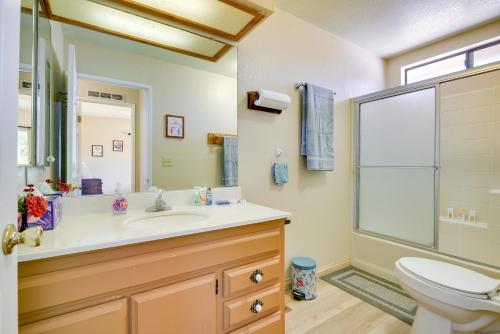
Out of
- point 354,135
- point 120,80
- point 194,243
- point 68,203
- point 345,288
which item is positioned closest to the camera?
point 194,243

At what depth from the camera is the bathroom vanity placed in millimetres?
741

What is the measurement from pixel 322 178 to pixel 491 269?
1.35m

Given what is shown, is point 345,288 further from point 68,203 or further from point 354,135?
point 68,203

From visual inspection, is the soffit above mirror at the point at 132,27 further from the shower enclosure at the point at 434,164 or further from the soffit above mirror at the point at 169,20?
the shower enclosure at the point at 434,164

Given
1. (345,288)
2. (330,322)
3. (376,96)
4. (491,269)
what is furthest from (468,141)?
(330,322)

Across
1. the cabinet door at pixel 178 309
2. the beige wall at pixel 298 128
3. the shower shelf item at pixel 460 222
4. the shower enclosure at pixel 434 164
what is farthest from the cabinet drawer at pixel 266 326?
the shower shelf item at pixel 460 222

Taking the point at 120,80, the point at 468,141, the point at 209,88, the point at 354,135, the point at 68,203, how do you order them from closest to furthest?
the point at 68,203
the point at 120,80
the point at 209,88
the point at 468,141
the point at 354,135

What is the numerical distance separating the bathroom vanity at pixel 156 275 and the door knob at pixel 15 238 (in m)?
0.19

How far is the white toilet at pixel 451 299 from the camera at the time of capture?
1.19m

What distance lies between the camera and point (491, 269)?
1698mm

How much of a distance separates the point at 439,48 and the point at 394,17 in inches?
35.1

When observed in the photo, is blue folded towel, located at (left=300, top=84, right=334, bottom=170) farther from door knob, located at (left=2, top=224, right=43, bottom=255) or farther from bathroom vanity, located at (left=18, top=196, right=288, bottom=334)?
door knob, located at (left=2, top=224, right=43, bottom=255)

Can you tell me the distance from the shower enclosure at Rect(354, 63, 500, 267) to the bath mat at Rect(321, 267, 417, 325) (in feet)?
1.42

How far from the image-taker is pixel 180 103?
1538 millimetres
